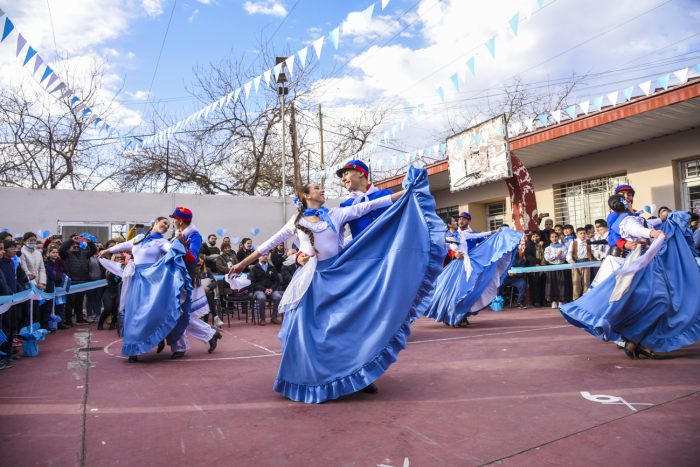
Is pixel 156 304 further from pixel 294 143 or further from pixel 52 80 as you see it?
pixel 294 143

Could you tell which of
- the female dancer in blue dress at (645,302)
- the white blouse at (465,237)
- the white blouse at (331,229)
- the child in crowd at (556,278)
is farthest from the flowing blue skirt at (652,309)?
the child in crowd at (556,278)

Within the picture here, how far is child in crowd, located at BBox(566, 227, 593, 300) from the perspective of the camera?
39.5 ft

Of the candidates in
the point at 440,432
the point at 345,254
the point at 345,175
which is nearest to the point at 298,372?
the point at 345,254

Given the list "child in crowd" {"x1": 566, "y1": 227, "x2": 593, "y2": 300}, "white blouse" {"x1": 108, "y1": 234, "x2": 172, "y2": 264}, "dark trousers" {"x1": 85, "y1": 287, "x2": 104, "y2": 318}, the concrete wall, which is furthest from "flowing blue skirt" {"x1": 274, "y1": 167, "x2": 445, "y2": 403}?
the concrete wall

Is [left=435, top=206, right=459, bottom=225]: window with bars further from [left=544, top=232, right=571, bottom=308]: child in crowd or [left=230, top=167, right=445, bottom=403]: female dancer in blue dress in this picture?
[left=230, top=167, right=445, bottom=403]: female dancer in blue dress

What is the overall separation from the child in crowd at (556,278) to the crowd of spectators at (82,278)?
5.75 meters

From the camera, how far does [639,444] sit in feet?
10.1

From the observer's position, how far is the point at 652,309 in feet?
18.4

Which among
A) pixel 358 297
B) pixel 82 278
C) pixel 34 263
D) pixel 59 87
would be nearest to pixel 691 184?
pixel 358 297

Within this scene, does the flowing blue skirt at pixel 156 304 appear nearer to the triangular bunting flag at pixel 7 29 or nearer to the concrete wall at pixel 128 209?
the triangular bunting flag at pixel 7 29

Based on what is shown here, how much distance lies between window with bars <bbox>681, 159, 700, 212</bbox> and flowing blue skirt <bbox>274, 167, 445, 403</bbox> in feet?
34.3

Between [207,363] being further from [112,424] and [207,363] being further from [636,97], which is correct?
[636,97]

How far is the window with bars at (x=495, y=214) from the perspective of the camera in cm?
1794

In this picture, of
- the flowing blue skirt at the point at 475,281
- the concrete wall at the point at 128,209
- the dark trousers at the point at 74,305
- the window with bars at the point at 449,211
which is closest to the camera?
the flowing blue skirt at the point at 475,281
